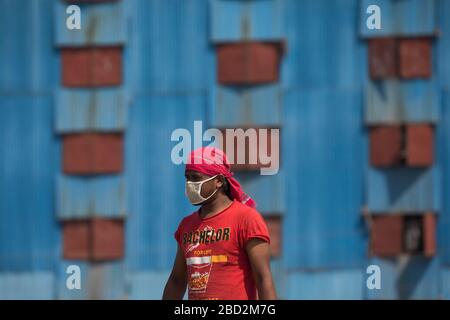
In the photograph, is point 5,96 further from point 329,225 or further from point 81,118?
point 329,225

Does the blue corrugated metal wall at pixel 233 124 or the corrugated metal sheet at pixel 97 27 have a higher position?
the corrugated metal sheet at pixel 97 27

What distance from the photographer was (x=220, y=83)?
10867 mm

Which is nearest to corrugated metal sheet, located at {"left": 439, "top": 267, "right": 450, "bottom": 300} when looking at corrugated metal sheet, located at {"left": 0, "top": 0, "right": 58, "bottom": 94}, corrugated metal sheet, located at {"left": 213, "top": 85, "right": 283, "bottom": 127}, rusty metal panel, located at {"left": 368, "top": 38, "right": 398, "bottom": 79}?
rusty metal panel, located at {"left": 368, "top": 38, "right": 398, "bottom": 79}

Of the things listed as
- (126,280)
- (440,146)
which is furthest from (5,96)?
(440,146)

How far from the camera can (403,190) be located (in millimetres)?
10812

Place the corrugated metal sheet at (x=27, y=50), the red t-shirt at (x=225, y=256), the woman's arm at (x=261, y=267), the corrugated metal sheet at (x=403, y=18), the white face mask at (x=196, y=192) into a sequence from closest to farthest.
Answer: the woman's arm at (x=261, y=267), the red t-shirt at (x=225, y=256), the white face mask at (x=196, y=192), the corrugated metal sheet at (x=403, y=18), the corrugated metal sheet at (x=27, y=50)

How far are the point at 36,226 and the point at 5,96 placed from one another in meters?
1.58

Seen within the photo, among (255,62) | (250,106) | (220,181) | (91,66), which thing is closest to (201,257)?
(220,181)

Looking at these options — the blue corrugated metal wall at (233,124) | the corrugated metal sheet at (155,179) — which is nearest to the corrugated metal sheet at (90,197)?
the blue corrugated metal wall at (233,124)

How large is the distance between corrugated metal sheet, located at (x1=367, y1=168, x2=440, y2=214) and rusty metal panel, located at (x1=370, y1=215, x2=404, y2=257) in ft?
0.36

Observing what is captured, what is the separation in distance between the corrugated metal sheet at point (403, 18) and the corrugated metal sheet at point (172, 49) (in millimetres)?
1837

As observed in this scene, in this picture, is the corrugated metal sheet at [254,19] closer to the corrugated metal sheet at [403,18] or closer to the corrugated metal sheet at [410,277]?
the corrugated metal sheet at [403,18]

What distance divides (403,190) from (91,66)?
392cm

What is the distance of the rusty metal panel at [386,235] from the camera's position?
10766mm
